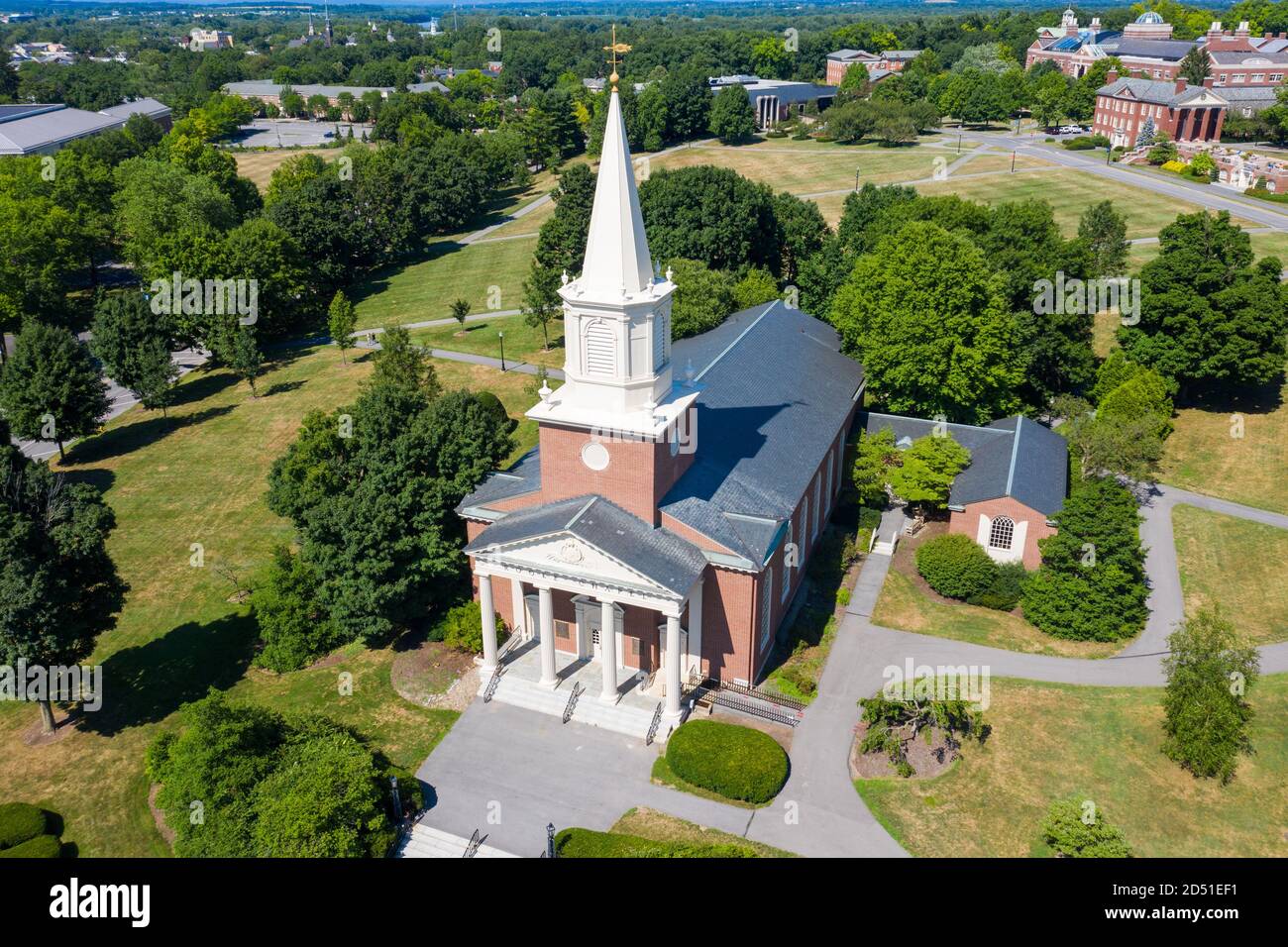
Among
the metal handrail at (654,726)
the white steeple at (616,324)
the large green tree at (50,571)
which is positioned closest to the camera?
the large green tree at (50,571)

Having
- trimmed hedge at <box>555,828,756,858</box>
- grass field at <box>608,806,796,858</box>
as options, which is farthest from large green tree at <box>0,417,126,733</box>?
grass field at <box>608,806,796,858</box>

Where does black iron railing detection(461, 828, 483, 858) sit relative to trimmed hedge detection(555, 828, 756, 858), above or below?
below

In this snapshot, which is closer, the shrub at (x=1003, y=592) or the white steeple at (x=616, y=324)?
the white steeple at (x=616, y=324)

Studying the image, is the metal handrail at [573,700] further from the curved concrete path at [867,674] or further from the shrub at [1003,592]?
the shrub at [1003,592]

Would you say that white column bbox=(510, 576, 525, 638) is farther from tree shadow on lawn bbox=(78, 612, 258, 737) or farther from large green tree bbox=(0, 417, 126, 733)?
large green tree bbox=(0, 417, 126, 733)

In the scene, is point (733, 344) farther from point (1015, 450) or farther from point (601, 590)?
point (601, 590)

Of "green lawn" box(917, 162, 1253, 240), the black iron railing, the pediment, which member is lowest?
the black iron railing

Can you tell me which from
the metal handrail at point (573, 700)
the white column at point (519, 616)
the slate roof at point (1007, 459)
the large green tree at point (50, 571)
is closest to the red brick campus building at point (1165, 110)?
the slate roof at point (1007, 459)

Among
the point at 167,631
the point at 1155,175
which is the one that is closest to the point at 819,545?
the point at 167,631
